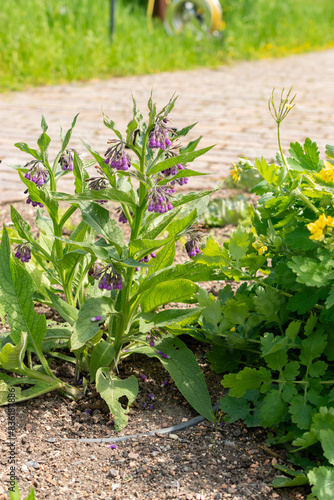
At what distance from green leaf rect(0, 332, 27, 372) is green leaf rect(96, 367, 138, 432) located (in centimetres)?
29

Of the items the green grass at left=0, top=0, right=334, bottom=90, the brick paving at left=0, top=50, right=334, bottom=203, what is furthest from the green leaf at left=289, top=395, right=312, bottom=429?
the green grass at left=0, top=0, right=334, bottom=90

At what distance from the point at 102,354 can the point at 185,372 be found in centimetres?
32

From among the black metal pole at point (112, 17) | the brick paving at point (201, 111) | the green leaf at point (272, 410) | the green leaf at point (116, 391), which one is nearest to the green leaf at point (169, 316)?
the green leaf at point (116, 391)

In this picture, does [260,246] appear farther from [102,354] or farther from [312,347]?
[102,354]

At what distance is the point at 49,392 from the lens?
2.38 metres

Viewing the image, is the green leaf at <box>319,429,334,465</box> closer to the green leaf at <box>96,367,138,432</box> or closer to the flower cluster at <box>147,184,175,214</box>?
the green leaf at <box>96,367,138,432</box>

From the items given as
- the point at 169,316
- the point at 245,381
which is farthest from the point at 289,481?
the point at 169,316

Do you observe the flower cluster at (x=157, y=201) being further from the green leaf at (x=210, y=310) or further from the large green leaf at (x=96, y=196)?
the green leaf at (x=210, y=310)

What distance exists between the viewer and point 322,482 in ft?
5.78

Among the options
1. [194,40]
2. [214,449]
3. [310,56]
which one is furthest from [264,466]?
[310,56]

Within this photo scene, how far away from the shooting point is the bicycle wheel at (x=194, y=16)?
11.2 meters

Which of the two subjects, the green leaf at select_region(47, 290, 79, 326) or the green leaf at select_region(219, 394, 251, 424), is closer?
the green leaf at select_region(219, 394, 251, 424)

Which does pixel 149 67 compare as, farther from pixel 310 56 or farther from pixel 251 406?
pixel 251 406

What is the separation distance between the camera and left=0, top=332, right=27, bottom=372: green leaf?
208cm
